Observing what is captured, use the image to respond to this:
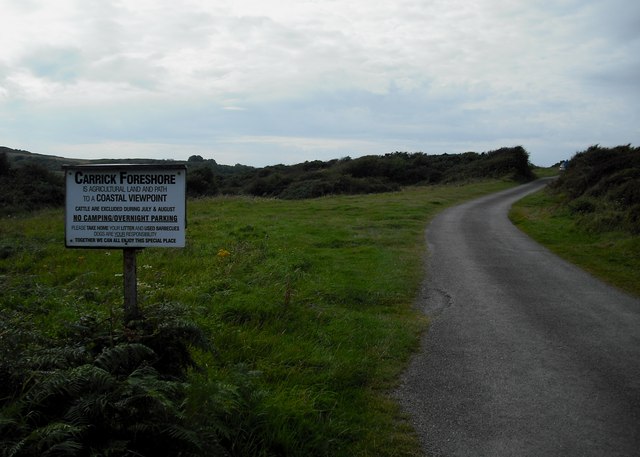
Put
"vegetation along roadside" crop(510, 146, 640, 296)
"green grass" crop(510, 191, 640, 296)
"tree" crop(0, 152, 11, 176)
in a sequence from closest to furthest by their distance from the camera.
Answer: "green grass" crop(510, 191, 640, 296)
"vegetation along roadside" crop(510, 146, 640, 296)
"tree" crop(0, 152, 11, 176)

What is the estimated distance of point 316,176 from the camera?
5925 centimetres

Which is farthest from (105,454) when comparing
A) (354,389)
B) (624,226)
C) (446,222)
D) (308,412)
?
(446,222)

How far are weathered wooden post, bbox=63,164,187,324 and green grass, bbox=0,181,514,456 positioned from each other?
66 centimetres

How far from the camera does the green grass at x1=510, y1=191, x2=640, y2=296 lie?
10281 mm

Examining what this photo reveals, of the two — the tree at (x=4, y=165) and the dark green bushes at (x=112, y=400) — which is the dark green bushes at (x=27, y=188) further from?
the dark green bushes at (x=112, y=400)

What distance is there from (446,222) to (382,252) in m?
7.98

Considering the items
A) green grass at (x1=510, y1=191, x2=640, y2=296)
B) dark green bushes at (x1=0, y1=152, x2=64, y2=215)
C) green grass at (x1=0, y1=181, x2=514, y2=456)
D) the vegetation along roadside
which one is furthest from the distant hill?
green grass at (x1=510, y1=191, x2=640, y2=296)

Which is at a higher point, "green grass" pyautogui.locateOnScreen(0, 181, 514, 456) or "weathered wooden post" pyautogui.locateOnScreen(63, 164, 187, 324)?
"weathered wooden post" pyautogui.locateOnScreen(63, 164, 187, 324)

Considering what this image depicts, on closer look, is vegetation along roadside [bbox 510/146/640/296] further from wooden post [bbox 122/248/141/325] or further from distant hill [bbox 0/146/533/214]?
distant hill [bbox 0/146/533/214]

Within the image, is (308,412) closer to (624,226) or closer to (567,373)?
(567,373)

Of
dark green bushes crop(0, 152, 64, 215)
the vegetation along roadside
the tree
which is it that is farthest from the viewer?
the tree

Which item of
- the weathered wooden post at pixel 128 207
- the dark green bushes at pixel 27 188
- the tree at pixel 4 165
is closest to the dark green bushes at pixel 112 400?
the weathered wooden post at pixel 128 207

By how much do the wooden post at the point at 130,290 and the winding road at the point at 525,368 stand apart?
240 centimetres

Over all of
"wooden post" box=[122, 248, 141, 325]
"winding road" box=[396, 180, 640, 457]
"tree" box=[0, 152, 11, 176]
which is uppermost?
"tree" box=[0, 152, 11, 176]
